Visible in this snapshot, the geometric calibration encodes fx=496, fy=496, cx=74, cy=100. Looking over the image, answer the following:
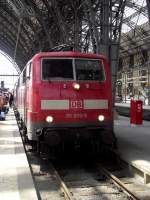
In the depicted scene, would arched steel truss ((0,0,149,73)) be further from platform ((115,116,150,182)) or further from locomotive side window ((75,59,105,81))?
platform ((115,116,150,182))

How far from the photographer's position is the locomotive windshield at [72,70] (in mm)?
12484

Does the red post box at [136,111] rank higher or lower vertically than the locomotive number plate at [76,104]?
lower

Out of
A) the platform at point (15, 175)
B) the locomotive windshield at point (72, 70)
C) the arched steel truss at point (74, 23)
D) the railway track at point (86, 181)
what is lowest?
the railway track at point (86, 181)

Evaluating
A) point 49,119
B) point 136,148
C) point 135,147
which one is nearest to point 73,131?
point 49,119

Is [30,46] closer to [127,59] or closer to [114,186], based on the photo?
[127,59]

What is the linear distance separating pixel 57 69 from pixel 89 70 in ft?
2.75

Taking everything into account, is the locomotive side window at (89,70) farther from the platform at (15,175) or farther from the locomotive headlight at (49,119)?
the platform at (15,175)

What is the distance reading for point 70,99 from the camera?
12164 mm

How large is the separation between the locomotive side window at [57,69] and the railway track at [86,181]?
7.49 ft

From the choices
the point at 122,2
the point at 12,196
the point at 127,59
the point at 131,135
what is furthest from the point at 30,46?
the point at 12,196

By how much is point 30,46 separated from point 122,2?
134 feet

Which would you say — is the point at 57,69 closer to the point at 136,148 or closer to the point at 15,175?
the point at 136,148

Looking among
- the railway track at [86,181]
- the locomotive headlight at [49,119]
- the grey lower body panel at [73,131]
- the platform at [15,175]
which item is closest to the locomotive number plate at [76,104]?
the grey lower body panel at [73,131]

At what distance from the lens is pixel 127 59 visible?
185 ft
